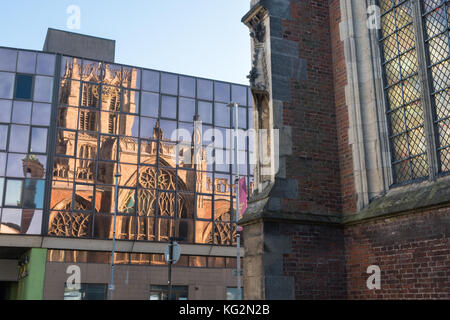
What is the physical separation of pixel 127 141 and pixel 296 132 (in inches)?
1152

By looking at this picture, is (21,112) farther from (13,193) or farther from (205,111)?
(205,111)

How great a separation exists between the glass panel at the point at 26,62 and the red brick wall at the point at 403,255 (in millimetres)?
32290

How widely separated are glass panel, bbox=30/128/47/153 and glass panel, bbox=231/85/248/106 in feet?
49.0

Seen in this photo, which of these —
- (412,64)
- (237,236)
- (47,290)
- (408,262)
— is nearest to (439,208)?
(408,262)

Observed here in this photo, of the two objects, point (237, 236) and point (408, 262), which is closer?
point (408, 262)

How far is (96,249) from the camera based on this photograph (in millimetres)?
35469

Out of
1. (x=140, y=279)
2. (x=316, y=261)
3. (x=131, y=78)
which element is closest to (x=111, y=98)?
(x=131, y=78)

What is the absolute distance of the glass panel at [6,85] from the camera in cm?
3578

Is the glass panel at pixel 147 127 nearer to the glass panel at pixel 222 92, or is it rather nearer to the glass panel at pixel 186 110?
the glass panel at pixel 186 110

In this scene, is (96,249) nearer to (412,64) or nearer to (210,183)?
(210,183)

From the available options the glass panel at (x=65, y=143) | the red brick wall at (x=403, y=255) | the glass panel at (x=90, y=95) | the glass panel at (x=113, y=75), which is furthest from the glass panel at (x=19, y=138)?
the red brick wall at (x=403, y=255)

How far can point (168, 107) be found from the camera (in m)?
40.0

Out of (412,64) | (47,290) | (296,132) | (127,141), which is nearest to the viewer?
(412,64)

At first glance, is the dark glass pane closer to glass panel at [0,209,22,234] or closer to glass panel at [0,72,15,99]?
glass panel at [0,72,15,99]
